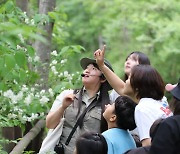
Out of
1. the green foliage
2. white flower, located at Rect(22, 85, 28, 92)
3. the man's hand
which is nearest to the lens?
the man's hand

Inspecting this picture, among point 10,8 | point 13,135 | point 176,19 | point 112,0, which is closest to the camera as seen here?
point 10,8

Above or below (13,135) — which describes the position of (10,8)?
above

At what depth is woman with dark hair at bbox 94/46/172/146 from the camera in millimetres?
3434

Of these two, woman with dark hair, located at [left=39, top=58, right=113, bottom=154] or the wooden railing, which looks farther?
the wooden railing

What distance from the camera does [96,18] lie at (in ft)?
86.7

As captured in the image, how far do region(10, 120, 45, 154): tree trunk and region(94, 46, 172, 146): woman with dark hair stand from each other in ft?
3.70

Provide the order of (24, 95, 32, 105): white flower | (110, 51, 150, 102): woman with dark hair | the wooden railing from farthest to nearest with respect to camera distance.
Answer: the wooden railing, (24, 95, 32, 105): white flower, (110, 51, 150, 102): woman with dark hair

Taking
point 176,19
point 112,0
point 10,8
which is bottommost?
point 10,8

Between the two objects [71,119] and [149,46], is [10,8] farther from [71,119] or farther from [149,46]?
[149,46]

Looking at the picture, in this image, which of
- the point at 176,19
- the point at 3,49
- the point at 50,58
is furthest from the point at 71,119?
the point at 176,19

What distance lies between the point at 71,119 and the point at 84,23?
944 inches

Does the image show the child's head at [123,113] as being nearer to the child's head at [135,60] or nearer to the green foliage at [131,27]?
the child's head at [135,60]

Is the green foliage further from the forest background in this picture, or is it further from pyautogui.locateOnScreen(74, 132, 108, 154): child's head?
pyautogui.locateOnScreen(74, 132, 108, 154): child's head

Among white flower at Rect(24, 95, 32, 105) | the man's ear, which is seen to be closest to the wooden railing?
white flower at Rect(24, 95, 32, 105)
